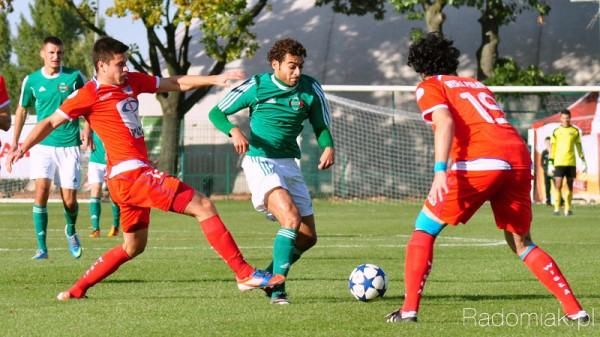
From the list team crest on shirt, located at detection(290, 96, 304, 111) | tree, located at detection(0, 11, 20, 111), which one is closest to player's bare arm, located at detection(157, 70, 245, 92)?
team crest on shirt, located at detection(290, 96, 304, 111)

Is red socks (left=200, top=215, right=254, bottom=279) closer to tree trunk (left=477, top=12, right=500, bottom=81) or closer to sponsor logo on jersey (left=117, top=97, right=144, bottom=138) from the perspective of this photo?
sponsor logo on jersey (left=117, top=97, right=144, bottom=138)

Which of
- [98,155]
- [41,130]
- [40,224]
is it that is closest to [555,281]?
[41,130]

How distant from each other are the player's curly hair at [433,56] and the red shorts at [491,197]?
2.18 feet

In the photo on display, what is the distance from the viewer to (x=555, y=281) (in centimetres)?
764

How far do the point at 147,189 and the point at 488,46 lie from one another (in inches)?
1166

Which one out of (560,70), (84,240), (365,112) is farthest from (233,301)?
(560,70)

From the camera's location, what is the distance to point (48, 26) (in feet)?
221

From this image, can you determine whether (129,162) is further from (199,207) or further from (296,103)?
(296,103)

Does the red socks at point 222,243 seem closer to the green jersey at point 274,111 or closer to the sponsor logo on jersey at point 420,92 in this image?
the green jersey at point 274,111

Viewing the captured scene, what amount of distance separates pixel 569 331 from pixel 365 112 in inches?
1212

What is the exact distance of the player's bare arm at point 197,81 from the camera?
8820 millimetres

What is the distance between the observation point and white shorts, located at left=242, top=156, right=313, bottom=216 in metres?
9.28

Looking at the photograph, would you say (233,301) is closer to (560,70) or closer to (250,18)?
(250,18)

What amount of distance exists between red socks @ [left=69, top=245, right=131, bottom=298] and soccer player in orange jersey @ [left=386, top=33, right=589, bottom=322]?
7.50ft
